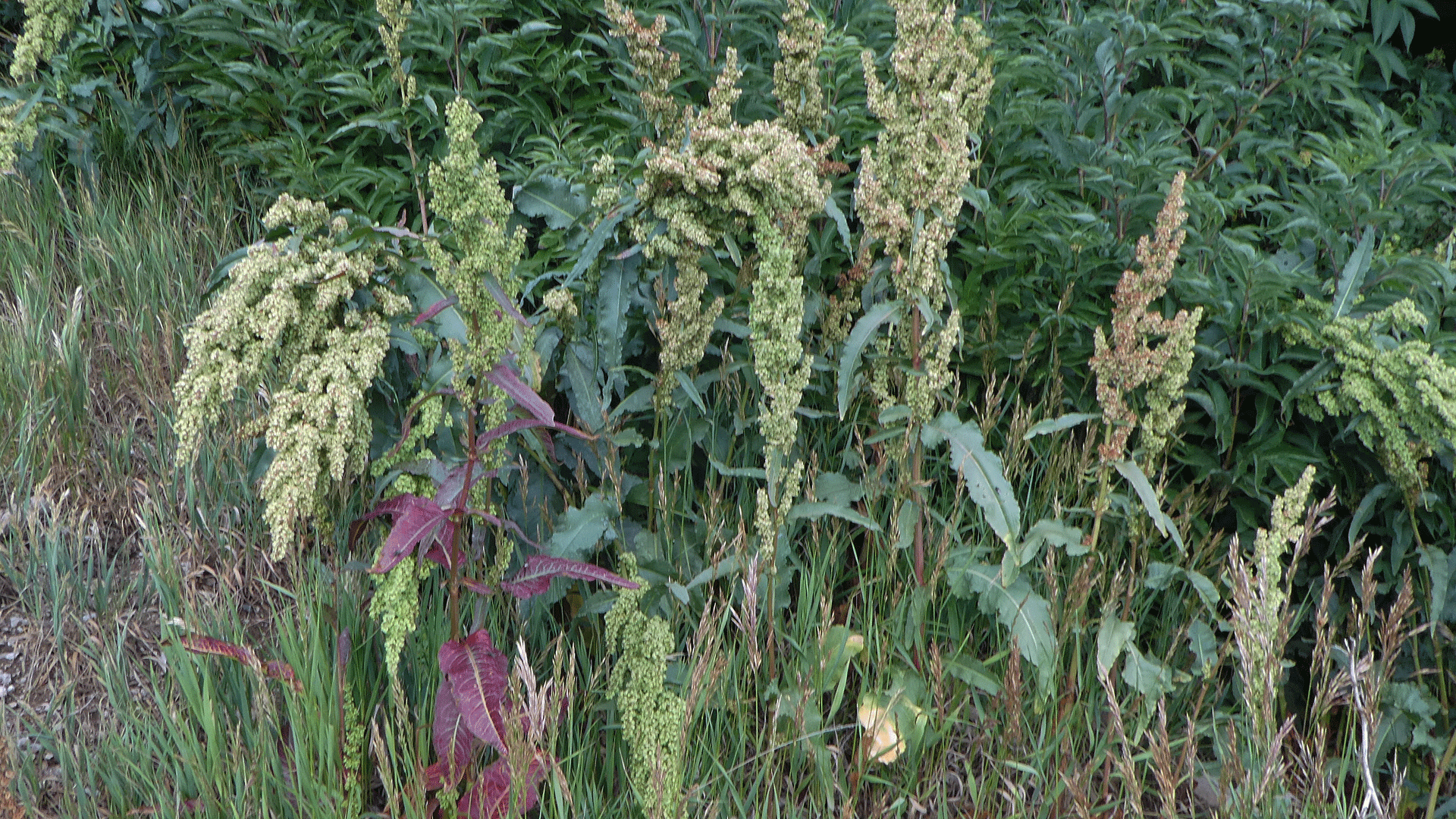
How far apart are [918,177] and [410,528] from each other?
1.43 m

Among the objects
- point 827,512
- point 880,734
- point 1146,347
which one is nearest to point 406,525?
point 827,512

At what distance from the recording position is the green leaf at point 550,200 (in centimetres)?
259

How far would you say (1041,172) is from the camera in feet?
10.9

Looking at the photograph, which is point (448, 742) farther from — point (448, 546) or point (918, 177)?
point (918, 177)

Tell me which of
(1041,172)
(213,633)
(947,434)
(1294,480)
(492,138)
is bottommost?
(1294,480)

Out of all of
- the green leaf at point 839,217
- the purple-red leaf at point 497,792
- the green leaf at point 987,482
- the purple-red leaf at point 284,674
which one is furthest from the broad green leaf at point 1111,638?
the purple-red leaf at point 284,674

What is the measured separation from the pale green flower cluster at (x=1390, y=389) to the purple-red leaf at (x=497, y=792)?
2.16m

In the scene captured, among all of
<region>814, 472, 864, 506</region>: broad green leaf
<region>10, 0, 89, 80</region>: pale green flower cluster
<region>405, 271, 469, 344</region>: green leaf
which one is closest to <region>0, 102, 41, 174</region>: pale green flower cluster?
<region>10, 0, 89, 80</region>: pale green flower cluster

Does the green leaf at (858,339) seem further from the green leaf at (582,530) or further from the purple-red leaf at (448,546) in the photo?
the purple-red leaf at (448,546)

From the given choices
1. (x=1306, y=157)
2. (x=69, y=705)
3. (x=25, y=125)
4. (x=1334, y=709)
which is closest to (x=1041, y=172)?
(x=1306, y=157)

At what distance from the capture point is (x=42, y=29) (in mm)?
3982

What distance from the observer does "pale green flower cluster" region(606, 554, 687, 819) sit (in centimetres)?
214

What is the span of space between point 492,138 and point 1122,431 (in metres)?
2.33

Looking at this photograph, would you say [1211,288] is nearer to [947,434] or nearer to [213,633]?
[947,434]
